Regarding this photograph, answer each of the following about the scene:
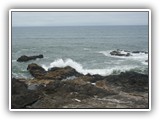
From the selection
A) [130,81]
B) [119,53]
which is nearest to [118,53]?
[119,53]

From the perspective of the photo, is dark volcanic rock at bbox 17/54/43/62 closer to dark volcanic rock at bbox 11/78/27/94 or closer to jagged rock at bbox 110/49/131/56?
dark volcanic rock at bbox 11/78/27/94

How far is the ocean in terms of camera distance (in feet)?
28.3

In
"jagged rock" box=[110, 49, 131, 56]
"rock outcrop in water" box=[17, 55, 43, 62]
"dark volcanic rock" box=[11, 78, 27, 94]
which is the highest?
"jagged rock" box=[110, 49, 131, 56]

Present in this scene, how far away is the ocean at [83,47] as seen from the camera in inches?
340

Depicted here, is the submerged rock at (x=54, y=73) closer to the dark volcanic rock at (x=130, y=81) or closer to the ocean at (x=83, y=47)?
the ocean at (x=83, y=47)

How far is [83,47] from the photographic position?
28.5 ft

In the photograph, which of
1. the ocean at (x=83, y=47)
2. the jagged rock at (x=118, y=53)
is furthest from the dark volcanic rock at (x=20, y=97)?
the jagged rock at (x=118, y=53)

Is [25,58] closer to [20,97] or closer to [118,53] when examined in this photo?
[20,97]

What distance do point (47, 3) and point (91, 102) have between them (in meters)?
1.11

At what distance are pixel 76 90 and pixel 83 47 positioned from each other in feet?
1.48

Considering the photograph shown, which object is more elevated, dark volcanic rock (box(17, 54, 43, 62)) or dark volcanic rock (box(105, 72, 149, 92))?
dark volcanic rock (box(17, 54, 43, 62))

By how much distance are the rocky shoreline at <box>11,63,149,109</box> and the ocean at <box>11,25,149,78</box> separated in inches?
2.6

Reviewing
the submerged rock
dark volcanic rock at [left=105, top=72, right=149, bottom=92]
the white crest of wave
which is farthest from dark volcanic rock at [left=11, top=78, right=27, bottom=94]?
dark volcanic rock at [left=105, top=72, right=149, bottom=92]

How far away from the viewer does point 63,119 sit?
28.3ft
